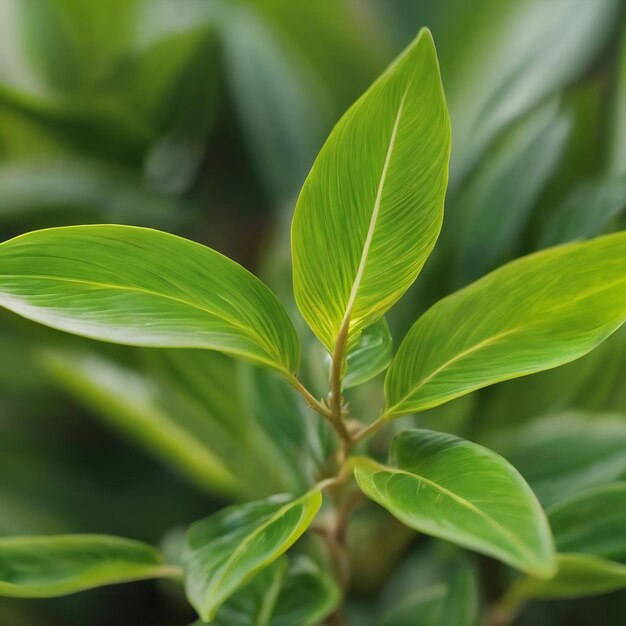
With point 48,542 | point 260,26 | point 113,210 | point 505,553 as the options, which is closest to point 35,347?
point 113,210

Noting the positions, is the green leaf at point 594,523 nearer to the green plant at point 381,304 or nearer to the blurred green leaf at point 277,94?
the green plant at point 381,304

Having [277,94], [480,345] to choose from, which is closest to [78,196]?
[277,94]

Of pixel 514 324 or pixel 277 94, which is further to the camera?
pixel 277 94

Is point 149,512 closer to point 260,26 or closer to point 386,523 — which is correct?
point 386,523

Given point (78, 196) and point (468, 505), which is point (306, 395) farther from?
point (78, 196)

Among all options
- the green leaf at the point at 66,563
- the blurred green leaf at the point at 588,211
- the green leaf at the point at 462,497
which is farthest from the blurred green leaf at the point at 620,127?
the green leaf at the point at 66,563

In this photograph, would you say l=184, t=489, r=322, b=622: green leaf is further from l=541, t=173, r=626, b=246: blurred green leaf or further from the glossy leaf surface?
l=541, t=173, r=626, b=246: blurred green leaf
